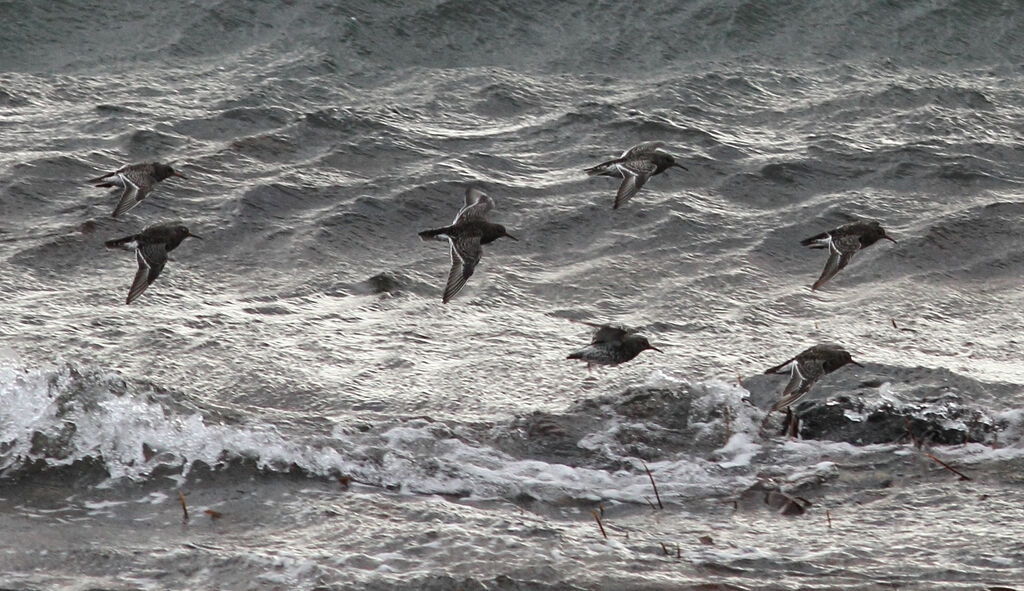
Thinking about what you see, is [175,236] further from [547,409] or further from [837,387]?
[837,387]

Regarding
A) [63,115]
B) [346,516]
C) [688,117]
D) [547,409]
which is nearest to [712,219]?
[688,117]

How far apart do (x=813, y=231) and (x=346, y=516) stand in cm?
470

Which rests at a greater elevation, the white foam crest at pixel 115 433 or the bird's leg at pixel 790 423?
the bird's leg at pixel 790 423

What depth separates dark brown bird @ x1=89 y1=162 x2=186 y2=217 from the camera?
833 centimetres

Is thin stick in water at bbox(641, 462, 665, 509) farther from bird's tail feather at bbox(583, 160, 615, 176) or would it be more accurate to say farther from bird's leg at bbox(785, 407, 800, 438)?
bird's tail feather at bbox(583, 160, 615, 176)

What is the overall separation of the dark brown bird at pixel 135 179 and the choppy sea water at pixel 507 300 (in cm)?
20

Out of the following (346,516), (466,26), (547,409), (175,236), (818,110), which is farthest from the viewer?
(466,26)

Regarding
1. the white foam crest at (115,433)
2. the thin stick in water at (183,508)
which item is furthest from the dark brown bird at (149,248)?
the thin stick in water at (183,508)

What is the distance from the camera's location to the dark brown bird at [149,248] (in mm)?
7172

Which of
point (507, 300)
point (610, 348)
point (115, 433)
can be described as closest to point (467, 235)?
point (507, 300)

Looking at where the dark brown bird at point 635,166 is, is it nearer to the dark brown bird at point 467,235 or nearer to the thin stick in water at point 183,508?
the dark brown bird at point 467,235

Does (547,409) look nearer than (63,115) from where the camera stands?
Yes

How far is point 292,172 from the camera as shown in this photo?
948 centimetres

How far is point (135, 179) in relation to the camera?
27.6 ft
